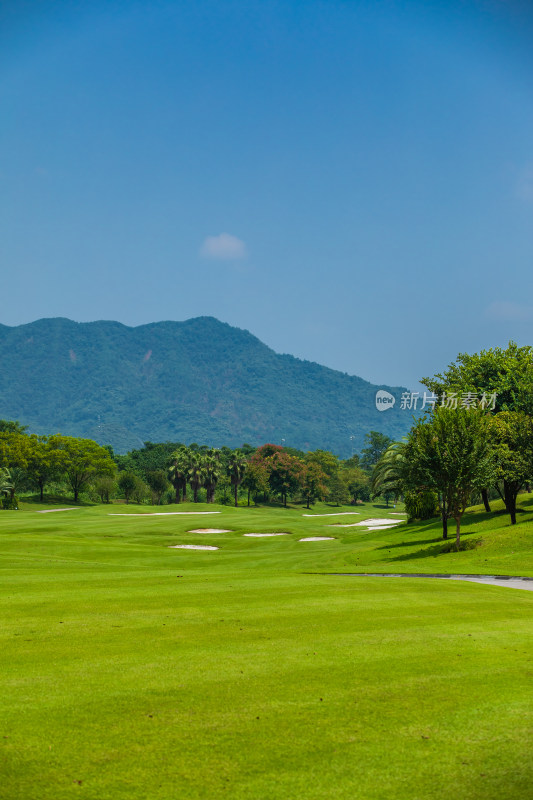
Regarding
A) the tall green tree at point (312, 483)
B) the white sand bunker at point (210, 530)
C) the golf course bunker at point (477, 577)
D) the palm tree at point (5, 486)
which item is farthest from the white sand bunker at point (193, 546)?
the tall green tree at point (312, 483)

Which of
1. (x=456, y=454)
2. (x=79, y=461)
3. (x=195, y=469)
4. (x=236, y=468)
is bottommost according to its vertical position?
(x=236, y=468)

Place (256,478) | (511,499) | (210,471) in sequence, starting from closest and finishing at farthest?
1. (511,499)
2. (210,471)
3. (256,478)

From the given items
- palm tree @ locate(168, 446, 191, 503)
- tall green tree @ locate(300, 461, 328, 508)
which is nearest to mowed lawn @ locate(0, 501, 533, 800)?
palm tree @ locate(168, 446, 191, 503)

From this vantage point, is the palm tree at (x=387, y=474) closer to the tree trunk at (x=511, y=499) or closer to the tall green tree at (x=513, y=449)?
the tree trunk at (x=511, y=499)

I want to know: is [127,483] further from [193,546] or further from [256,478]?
[193,546]

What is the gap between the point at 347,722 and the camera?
8203 millimetres

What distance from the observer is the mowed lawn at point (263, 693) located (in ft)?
22.1

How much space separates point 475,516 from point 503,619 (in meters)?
35.3

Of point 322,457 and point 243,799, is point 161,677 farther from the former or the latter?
point 322,457

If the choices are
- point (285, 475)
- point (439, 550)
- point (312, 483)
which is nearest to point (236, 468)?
point (285, 475)

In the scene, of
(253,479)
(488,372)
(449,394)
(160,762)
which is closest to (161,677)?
(160,762)

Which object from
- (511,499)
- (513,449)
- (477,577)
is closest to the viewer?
(477,577)

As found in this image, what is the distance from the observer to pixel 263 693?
30.2ft

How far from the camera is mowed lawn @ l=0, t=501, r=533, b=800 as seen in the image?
6.74 meters
